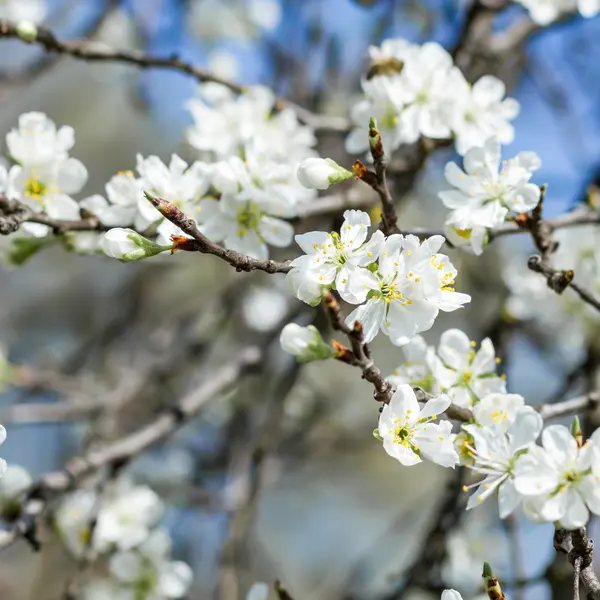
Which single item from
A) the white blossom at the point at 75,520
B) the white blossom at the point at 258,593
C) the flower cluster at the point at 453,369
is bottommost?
the white blossom at the point at 75,520

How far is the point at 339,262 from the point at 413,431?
1.08 feet

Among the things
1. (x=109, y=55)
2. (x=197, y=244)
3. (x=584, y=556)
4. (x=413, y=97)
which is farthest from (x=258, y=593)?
(x=109, y=55)

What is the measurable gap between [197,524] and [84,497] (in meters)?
1.57

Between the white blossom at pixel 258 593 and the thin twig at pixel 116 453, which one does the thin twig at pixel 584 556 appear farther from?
the thin twig at pixel 116 453

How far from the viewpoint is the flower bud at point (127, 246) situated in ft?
4.18

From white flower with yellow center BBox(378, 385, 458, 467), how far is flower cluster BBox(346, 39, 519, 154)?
2.49 ft

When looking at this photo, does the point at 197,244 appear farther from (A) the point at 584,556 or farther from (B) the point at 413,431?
(A) the point at 584,556

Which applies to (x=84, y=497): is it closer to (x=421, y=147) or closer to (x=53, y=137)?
(x=53, y=137)

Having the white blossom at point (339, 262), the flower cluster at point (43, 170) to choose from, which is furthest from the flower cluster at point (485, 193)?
the flower cluster at point (43, 170)

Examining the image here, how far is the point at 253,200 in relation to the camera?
61.2 inches

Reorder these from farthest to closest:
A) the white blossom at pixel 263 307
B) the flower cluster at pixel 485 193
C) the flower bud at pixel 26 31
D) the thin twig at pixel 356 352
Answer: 1. the white blossom at pixel 263 307
2. the flower bud at pixel 26 31
3. the flower cluster at pixel 485 193
4. the thin twig at pixel 356 352

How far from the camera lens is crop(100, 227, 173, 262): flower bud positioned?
4.18 ft

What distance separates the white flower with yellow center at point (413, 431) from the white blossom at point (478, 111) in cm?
76

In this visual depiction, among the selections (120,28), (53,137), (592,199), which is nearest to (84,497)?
(53,137)
